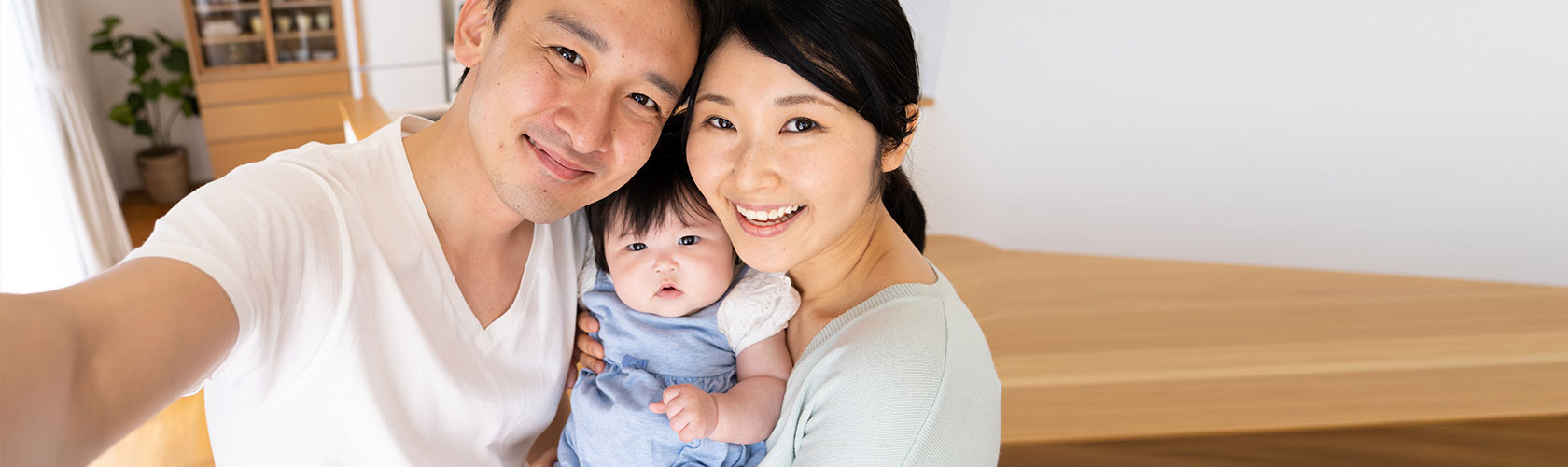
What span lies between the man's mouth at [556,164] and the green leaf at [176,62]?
19.0 feet

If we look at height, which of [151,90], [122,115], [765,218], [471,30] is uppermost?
[471,30]

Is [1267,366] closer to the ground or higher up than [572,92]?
closer to the ground

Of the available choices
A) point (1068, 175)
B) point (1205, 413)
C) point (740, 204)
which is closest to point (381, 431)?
point (740, 204)

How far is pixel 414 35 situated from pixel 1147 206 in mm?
5245

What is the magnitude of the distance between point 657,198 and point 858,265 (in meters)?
0.36

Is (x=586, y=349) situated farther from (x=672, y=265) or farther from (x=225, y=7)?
(x=225, y=7)

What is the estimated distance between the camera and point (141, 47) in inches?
207

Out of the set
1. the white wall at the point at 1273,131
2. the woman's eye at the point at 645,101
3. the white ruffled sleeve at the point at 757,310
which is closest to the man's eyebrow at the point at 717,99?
the woman's eye at the point at 645,101

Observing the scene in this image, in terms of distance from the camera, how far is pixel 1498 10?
1698 millimetres

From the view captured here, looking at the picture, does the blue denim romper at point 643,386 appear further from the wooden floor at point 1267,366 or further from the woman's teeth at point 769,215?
the wooden floor at point 1267,366

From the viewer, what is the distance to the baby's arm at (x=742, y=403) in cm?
119

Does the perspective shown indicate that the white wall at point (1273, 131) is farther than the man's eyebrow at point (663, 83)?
Yes

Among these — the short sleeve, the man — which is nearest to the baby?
the man

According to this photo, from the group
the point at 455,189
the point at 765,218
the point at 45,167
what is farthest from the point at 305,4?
the point at 765,218
